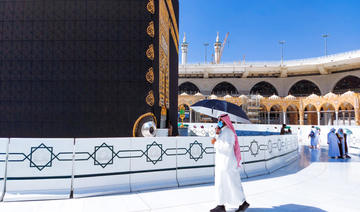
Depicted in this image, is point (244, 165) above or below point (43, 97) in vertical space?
below

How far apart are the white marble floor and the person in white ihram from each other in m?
0.29

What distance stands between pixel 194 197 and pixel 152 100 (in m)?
3.01

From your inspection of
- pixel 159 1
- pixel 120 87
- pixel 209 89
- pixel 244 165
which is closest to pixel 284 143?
pixel 244 165

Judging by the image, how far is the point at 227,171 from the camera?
2.92 metres

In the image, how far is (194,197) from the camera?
3578 millimetres

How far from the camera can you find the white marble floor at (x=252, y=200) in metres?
3.08

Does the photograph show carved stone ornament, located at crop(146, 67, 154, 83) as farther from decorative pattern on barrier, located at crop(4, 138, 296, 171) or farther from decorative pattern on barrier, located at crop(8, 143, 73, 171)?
decorative pattern on barrier, located at crop(8, 143, 73, 171)

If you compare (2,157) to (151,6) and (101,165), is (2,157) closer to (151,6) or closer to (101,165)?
(101,165)

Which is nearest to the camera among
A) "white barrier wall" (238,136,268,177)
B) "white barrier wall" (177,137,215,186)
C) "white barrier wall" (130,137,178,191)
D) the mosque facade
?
"white barrier wall" (130,137,178,191)

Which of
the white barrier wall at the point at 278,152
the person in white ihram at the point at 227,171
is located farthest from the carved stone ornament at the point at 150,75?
the white barrier wall at the point at 278,152

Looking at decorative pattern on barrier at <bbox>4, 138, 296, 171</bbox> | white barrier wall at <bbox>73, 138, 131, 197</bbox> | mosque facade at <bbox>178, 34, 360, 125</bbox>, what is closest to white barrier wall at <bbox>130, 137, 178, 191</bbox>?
decorative pattern on barrier at <bbox>4, 138, 296, 171</bbox>

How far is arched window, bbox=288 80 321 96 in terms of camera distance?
113 ft

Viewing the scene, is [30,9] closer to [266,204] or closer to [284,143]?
[266,204]

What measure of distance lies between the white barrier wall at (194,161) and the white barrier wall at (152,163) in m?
0.13
